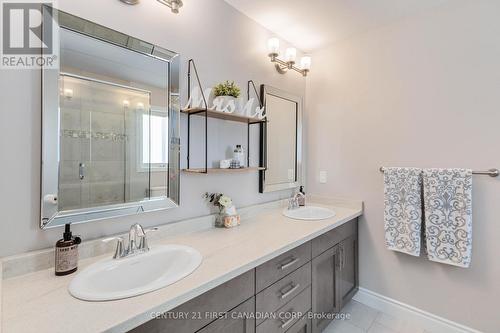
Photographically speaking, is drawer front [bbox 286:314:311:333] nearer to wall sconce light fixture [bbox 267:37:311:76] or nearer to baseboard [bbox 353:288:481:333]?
baseboard [bbox 353:288:481:333]

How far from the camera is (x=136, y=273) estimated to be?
1.05 metres

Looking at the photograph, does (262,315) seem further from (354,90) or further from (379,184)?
(354,90)

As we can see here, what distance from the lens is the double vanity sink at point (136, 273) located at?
0.80 metres

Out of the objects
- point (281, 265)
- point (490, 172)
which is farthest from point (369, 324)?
point (490, 172)

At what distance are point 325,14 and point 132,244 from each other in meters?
2.04

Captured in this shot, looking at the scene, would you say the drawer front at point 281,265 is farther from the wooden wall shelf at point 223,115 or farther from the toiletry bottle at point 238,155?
the wooden wall shelf at point 223,115

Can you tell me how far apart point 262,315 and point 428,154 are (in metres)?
1.62

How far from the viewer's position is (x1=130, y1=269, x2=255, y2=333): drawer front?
0.78 m

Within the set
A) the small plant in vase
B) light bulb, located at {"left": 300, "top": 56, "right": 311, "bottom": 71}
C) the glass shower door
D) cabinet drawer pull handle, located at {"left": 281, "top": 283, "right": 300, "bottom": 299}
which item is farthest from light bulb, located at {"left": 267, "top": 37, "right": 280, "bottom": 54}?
cabinet drawer pull handle, located at {"left": 281, "top": 283, "right": 300, "bottom": 299}

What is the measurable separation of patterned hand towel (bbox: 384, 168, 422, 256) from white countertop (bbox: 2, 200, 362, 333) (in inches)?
33.6

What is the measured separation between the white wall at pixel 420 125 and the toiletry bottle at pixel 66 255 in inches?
79.2

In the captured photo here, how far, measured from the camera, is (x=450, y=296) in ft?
5.47

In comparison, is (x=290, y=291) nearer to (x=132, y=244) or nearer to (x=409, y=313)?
(x=132, y=244)

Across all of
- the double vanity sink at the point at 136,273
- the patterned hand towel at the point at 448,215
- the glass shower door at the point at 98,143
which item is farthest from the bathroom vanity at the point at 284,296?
the glass shower door at the point at 98,143
